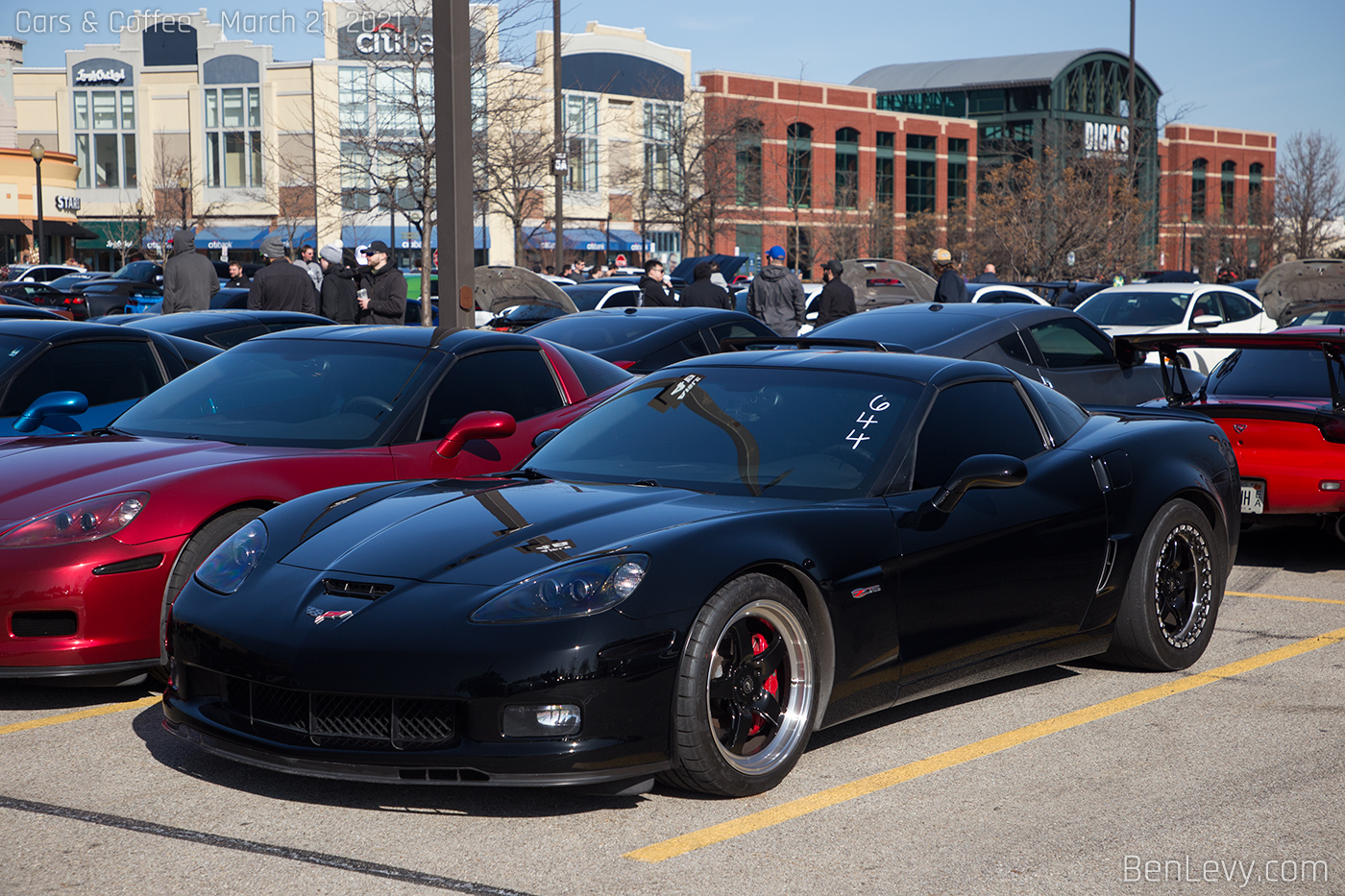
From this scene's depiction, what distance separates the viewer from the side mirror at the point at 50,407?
659 cm

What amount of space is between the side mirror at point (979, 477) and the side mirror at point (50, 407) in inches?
165

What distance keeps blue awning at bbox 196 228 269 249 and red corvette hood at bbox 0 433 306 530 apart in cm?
6431

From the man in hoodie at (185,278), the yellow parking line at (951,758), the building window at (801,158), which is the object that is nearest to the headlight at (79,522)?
the yellow parking line at (951,758)

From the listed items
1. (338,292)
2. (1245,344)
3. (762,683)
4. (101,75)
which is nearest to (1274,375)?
(1245,344)

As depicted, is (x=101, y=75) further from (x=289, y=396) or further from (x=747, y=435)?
(x=747, y=435)

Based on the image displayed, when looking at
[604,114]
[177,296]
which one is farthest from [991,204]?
[177,296]

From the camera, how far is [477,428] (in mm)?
5902

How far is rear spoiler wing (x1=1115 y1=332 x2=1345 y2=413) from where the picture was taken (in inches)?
299

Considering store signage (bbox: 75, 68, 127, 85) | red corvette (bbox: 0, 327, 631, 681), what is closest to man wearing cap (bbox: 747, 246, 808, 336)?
red corvette (bbox: 0, 327, 631, 681)

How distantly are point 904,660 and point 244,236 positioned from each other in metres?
67.3

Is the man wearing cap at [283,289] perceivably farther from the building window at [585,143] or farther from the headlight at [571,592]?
the building window at [585,143]

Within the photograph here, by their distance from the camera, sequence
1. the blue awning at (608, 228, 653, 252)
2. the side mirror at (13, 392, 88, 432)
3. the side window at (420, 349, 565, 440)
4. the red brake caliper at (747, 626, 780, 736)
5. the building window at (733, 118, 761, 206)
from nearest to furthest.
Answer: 1. the red brake caliper at (747, 626, 780, 736)
2. the side window at (420, 349, 565, 440)
3. the side mirror at (13, 392, 88, 432)
4. the building window at (733, 118, 761, 206)
5. the blue awning at (608, 228, 653, 252)

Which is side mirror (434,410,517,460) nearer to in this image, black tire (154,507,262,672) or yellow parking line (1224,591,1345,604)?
black tire (154,507,262,672)

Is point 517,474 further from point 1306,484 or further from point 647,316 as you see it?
point 647,316
